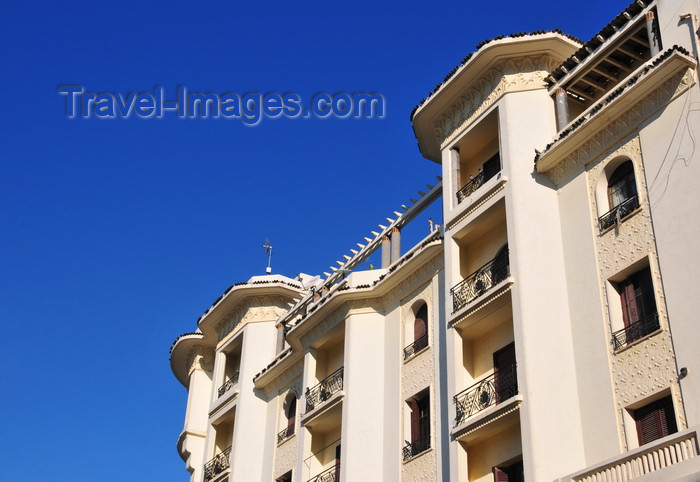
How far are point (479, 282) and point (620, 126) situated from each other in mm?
4726

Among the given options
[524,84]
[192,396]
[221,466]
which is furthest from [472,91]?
[192,396]

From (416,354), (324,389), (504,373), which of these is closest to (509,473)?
(504,373)

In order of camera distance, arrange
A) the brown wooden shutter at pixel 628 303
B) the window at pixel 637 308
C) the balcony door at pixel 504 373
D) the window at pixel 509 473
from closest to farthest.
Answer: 1. the window at pixel 637 308
2. the brown wooden shutter at pixel 628 303
3. the window at pixel 509 473
4. the balcony door at pixel 504 373

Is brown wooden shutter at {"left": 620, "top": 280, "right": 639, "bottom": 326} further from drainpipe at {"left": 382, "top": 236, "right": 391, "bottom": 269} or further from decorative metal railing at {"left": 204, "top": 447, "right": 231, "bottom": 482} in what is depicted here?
decorative metal railing at {"left": 204, "top": 447, "right": 231, "bottom": 482}

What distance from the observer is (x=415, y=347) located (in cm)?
2445

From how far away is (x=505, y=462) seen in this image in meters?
19.7

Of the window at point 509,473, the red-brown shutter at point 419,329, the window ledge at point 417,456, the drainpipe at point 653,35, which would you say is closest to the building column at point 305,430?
the red-brown shutter at point 419,329

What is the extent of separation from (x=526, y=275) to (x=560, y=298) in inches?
33.5

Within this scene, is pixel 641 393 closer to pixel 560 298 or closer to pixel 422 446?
pixel 560 298

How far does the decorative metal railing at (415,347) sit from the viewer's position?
24.2m

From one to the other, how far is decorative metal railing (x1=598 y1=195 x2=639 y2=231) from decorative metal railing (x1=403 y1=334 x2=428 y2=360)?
19.9ft

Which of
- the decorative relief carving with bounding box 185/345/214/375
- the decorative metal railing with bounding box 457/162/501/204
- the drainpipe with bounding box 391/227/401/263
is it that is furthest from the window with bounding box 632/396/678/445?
the decorative relief carving with bounding box 185/345/214/375

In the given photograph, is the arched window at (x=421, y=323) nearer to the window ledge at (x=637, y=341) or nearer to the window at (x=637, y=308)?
the window at (x=637, y=308)

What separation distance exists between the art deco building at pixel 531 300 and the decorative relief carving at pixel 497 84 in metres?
0.05
